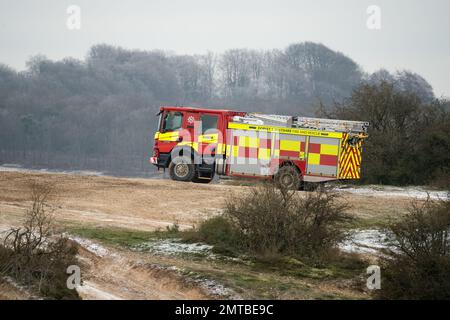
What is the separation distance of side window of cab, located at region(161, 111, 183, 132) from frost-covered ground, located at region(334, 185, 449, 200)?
235 inches

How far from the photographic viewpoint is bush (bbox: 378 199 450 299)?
12.6 meters

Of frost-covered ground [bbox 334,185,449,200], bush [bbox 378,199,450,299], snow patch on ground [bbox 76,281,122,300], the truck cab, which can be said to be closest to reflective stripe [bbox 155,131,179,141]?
the truck cab

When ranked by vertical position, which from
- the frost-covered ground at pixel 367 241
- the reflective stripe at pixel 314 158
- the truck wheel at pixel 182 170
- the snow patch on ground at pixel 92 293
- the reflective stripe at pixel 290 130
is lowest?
the snow patch on ground at pixel 92 293

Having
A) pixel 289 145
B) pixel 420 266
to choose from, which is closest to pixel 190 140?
pixel 289 145

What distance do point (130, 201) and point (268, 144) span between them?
573cm

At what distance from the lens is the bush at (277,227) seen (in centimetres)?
1572

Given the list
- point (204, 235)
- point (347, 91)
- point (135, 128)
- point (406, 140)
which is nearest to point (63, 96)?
point (135, 128)

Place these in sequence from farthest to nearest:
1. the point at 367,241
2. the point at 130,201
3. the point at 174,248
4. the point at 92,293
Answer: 1. the point at 130,201
2. the point at 367,241
3. the point at 174,248
4. the point at 92,293

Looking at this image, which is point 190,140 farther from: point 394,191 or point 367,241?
point 367,241

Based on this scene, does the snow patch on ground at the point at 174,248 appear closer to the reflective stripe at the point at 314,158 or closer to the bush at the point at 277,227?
the bush at the point at 277,227

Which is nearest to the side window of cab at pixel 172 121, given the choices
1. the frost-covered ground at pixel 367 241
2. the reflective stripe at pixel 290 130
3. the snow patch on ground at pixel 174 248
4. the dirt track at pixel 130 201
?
the reflective stripe at pixel 290 130

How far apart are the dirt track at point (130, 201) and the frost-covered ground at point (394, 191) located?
1.32 meters

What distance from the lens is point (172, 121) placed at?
1065 inches

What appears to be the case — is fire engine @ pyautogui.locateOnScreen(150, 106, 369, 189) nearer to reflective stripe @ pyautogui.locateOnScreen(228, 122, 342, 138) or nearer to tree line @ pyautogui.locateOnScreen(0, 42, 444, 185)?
reflective stripe @ pyautogui.locateOnScreen(228, 122, 342, 138)
